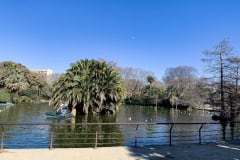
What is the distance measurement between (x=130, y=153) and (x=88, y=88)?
29047 millimetres

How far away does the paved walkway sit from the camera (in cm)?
683

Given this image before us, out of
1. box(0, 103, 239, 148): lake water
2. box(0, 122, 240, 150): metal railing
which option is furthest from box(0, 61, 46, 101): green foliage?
box(0, 122, 240, 150): metal railing

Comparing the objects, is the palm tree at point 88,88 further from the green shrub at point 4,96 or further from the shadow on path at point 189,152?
the green shrub at point 4,96

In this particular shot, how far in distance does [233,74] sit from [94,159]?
75.4 ft

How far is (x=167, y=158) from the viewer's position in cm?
713

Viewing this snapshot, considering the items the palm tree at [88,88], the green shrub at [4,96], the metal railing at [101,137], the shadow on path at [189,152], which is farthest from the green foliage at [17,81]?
the shadow on path at [189,152]

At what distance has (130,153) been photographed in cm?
751

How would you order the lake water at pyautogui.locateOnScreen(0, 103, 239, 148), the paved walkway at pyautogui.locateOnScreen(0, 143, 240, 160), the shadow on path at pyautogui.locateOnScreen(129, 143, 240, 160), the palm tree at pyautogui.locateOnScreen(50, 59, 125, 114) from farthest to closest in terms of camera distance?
the palm tree at pyautogui.locateOnScreen(50, 59, 125, 114) → the lake water at pyautogui.locateOnScreen(0, 103, 239, 148) → the shadow on path at pyautogui.locateOnScreen(129, 143, 240, 160) → the paved walkway at pyautogui.locateOnScreen(0, 143, 240, 160)

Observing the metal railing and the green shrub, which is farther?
the green shrub

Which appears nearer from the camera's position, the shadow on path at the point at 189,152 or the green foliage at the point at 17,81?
the shadow on path at the point at 189,152

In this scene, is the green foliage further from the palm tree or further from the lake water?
the lake water

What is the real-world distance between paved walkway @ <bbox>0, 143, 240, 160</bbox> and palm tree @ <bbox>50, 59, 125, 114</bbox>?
27.8m

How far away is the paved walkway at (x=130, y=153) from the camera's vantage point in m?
6.83

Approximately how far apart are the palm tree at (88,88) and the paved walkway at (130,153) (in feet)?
91.2
